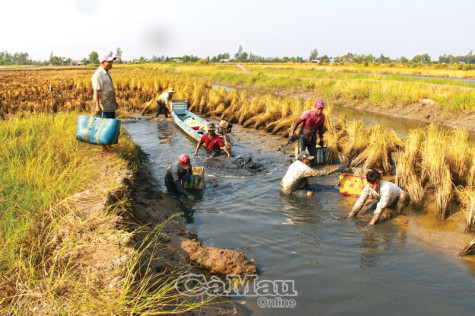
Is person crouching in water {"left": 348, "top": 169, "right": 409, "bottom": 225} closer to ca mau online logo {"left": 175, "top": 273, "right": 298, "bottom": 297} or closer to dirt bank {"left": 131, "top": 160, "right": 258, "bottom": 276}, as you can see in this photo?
ca mau online logo {"left": 175, "top": 273, "right": 298, "bottom": 297}

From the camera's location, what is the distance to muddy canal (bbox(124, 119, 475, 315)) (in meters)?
4.61

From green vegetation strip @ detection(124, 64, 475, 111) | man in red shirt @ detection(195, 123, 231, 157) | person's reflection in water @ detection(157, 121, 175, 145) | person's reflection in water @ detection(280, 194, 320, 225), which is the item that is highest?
green vegetation strip @ detection(124, 64, 475, 111)

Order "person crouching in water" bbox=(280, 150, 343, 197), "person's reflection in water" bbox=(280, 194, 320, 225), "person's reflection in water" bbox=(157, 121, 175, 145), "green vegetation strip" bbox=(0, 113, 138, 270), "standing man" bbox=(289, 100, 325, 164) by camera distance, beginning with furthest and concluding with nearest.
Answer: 1. "person's reflection in water" bbox=(157, 121, 175, 145)
2. "standing man" bbox=(289, 100, 325, 164)
3. "person crouching in water" bbox=(280, 150, 343, 197)
4. "person's reflection in water" bbox=(280, 194, 320, 225)
5. "green vegetation strip" bbox=(0, 113, 138, 270)

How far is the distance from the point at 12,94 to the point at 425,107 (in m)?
21.7

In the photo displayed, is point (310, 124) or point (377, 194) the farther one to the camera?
point (310, 124)

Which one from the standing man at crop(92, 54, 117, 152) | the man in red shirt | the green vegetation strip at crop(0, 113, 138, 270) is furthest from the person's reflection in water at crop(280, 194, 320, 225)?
the standing man at crop(92, 54, 117, 152)

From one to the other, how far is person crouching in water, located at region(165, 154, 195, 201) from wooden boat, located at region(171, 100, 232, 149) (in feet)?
11.9

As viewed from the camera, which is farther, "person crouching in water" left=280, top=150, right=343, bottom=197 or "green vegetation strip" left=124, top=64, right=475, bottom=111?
"green vegetation strip" left=124, top=64, right=475, bottom=111

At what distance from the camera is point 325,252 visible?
583cm

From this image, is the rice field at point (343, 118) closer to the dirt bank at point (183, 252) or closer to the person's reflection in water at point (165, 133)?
the person's reflection in water at point (165, 133)

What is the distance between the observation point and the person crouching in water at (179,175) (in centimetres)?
773

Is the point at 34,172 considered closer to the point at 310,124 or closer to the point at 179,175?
the point at 179,175

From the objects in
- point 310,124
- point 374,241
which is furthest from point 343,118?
point 374,241

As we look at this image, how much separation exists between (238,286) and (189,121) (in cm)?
1083
